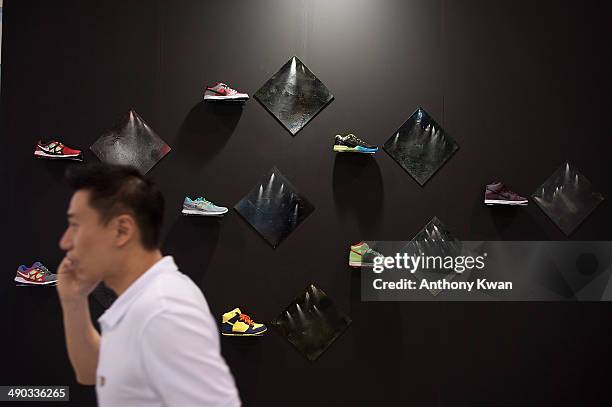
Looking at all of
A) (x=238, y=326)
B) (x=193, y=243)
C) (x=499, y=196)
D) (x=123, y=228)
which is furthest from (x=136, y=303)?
(x=499, y=196)

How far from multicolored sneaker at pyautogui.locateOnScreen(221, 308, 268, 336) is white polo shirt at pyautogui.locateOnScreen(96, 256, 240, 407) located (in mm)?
2684

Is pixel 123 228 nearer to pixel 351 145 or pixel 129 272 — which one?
pixel 129 272

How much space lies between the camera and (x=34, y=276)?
4043mm

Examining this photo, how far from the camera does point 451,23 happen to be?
14.5 ft

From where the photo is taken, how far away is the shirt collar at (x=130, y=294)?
139cm

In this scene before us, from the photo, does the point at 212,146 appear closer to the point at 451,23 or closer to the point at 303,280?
the point at 303,280

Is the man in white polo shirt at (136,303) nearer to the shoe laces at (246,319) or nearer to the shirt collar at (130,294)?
the shirt collar at (130,294)

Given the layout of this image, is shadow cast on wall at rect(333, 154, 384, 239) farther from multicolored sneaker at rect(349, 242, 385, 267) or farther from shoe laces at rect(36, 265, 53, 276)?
shoe laces at rect(36, 265, 53, 276)

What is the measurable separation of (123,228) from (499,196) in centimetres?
326

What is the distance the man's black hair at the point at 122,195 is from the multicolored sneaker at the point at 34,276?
2831 millimetres

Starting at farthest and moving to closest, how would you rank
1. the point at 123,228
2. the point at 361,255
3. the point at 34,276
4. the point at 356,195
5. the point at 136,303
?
the point at 356,195 < the point at 361,255 < the point at 34,276 < the point at 123,228 < the point at 136,303

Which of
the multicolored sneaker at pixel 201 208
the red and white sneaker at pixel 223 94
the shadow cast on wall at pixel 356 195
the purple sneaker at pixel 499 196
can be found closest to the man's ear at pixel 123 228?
the multicolored sneaker at pixel 201 208

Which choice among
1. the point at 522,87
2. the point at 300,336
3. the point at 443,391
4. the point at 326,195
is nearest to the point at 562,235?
the point at 522,87

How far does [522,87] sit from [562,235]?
1.03 metres
